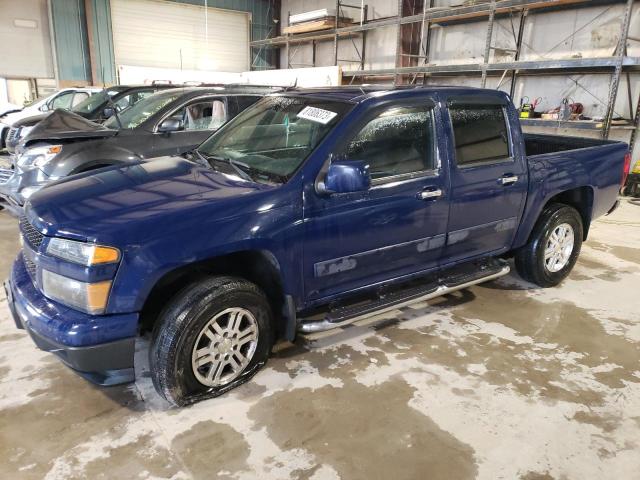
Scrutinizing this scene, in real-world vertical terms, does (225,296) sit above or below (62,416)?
above

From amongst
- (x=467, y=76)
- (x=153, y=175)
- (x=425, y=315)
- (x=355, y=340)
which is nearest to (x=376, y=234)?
(x=355, y=340)

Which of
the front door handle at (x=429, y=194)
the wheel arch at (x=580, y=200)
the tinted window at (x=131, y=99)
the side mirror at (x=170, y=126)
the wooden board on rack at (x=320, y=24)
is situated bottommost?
the wheel arch at (x=580, y=200)

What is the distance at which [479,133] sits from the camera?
3533 millimetres

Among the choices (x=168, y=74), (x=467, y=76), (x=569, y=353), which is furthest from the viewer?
(x=168, y=74)

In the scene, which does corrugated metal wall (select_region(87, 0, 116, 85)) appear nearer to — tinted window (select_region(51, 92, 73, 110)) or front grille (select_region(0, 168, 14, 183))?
tinted window (select_region(51, 92, 73, 110))

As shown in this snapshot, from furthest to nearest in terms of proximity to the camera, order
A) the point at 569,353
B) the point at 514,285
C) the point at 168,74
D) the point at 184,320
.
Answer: the point at 168,74 → the point at 514,285 → the point at 569,353 → the point at 184,320

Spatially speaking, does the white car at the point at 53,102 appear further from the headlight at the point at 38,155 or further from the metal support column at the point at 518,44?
the metal support column at the point at 518,44

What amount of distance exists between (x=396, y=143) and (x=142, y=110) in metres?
4.23

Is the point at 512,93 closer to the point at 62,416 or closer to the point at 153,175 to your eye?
the point at 153,175

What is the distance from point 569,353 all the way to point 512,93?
866 centimetres

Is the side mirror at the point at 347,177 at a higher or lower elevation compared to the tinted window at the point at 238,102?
lower

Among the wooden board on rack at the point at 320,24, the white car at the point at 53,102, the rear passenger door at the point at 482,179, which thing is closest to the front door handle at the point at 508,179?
the rear passenger door at the point at 482,179

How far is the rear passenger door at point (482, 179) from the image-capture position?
338 cm

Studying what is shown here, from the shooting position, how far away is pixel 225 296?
2.53m
